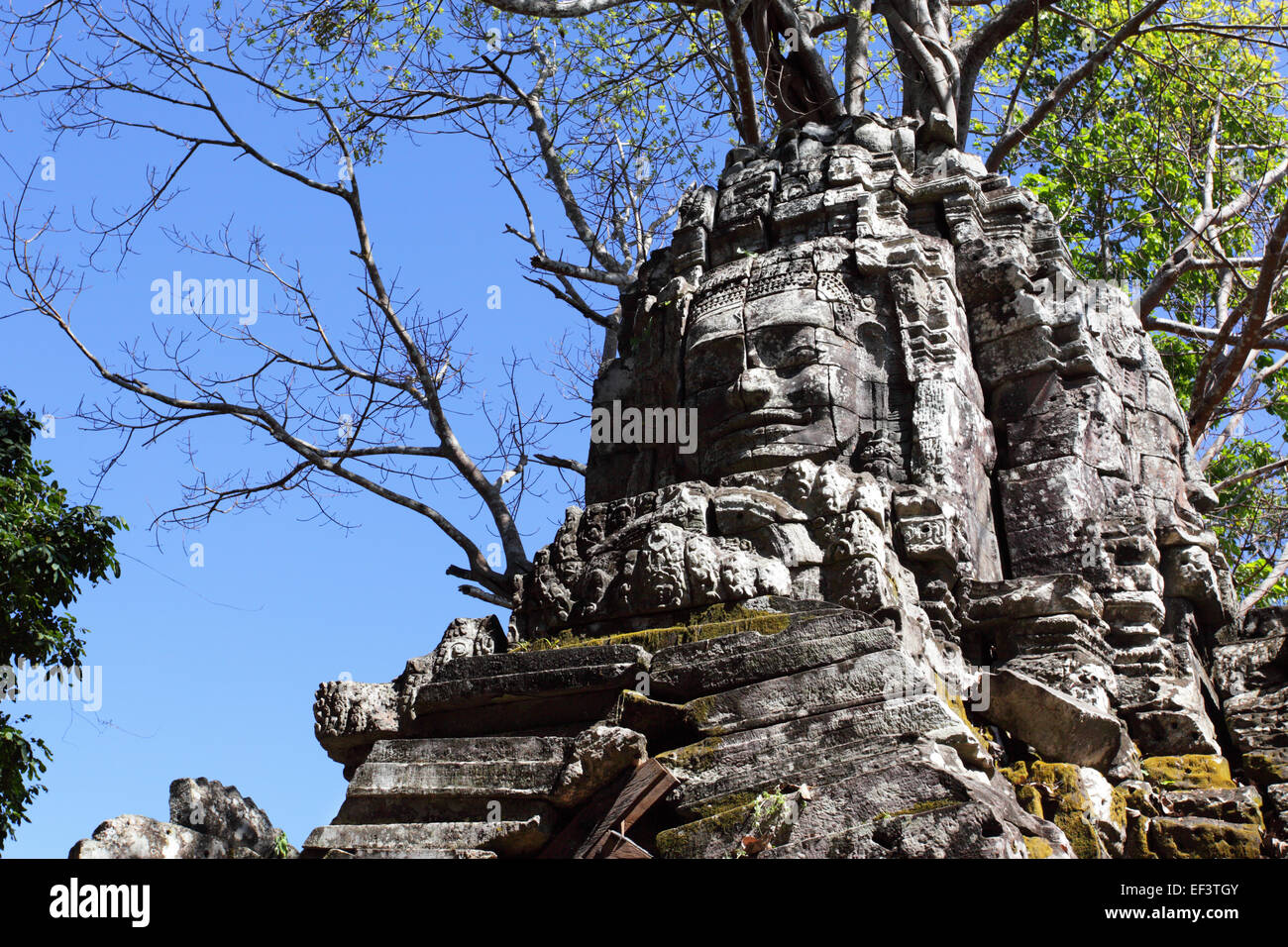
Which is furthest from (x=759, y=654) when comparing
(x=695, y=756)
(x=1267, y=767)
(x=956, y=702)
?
(x=1267, y=767)

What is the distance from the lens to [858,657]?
20.0 ft

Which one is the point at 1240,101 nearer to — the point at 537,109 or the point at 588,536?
the point at 537,109

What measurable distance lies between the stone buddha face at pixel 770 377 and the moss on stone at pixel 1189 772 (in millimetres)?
2899

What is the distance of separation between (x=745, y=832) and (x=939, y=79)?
997cm

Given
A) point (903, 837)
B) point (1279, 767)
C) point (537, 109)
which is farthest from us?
point (537, 109)

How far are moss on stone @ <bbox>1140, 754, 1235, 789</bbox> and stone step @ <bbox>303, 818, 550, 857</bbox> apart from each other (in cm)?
395

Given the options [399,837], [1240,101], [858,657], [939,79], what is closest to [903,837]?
[858,657]

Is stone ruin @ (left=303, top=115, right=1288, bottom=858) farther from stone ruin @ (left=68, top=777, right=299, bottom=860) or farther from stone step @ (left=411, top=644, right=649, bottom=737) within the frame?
stone ruin @ (left=68, top=777, right=299, bottom=860)

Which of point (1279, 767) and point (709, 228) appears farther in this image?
point (709, 228)

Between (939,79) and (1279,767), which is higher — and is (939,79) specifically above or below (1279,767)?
above

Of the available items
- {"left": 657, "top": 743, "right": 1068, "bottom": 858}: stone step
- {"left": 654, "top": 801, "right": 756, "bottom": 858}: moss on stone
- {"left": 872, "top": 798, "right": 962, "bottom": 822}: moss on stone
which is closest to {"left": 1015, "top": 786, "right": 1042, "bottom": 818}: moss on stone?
{"left": 657, "top": 743, "right": 1068, "bottom": 858}: stone step

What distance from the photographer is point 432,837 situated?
20.0 feet
